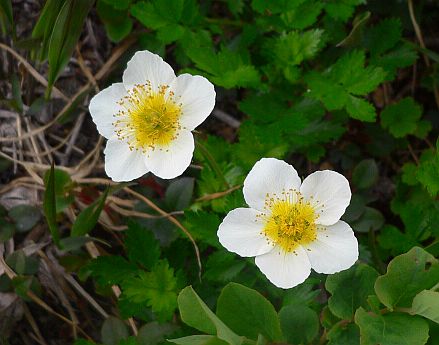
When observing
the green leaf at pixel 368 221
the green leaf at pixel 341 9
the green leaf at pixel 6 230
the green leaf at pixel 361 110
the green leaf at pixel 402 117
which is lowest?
the green leaf at pixel 6 230

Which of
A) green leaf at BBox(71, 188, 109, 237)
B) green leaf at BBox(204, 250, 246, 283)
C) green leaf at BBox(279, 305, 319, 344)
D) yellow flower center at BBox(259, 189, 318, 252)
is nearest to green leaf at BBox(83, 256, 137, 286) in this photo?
green leaf at BBox(71, 188, 109, 237)

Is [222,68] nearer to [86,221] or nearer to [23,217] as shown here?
[86,221]

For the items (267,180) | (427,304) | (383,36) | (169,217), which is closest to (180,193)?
(169,217)

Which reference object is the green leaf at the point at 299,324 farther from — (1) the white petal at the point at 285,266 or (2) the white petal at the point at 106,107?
(2) the white petal at the point at 106,107

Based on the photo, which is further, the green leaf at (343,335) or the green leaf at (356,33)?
the green leaf at (356,33)

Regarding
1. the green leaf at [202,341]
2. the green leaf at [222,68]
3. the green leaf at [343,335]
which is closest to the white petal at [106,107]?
the green leaf at [222,68]

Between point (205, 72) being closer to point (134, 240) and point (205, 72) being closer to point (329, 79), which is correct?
point (329, 79)
